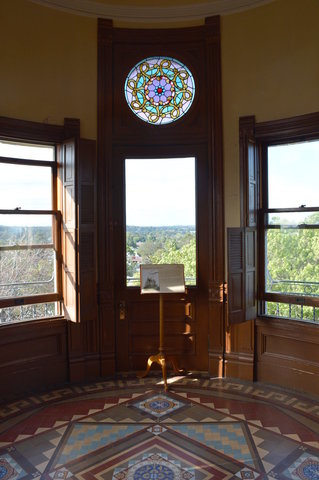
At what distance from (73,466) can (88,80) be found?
3893mm

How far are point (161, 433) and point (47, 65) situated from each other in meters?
3.88

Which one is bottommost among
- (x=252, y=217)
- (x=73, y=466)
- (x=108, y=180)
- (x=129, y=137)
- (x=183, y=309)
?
(x=73, y=466)

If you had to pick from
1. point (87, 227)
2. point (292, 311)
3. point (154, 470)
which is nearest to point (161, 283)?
point (87, 227)

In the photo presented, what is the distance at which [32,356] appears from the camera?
182 inches

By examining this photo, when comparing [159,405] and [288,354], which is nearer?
[159,405]

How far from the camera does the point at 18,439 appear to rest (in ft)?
11.5

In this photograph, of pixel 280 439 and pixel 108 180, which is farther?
pixel 108 180

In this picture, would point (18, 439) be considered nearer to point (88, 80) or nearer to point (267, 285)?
point (267, 285)

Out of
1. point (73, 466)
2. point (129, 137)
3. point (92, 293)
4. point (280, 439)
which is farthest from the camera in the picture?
point (129, 137)

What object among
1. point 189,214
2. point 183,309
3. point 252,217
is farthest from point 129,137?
point 183,309

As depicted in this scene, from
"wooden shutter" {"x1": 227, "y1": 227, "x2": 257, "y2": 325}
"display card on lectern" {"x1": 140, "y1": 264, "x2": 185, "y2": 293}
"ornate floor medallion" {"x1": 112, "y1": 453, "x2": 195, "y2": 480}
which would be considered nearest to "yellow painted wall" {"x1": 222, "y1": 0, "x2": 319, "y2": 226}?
"wooden shutter" {"x1": 227, "y1": 227, "x2": 257, "y2": 325}

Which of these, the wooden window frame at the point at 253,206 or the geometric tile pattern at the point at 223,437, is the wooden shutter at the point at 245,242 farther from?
the geometric tile pattern at the point at 223,437

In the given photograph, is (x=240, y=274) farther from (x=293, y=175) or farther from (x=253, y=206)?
(x=293, y=175)

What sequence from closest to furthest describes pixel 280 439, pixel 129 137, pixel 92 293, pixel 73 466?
pixel 73 466 → pixel 280 439 → pixel 92 293 → pixel 129 137
